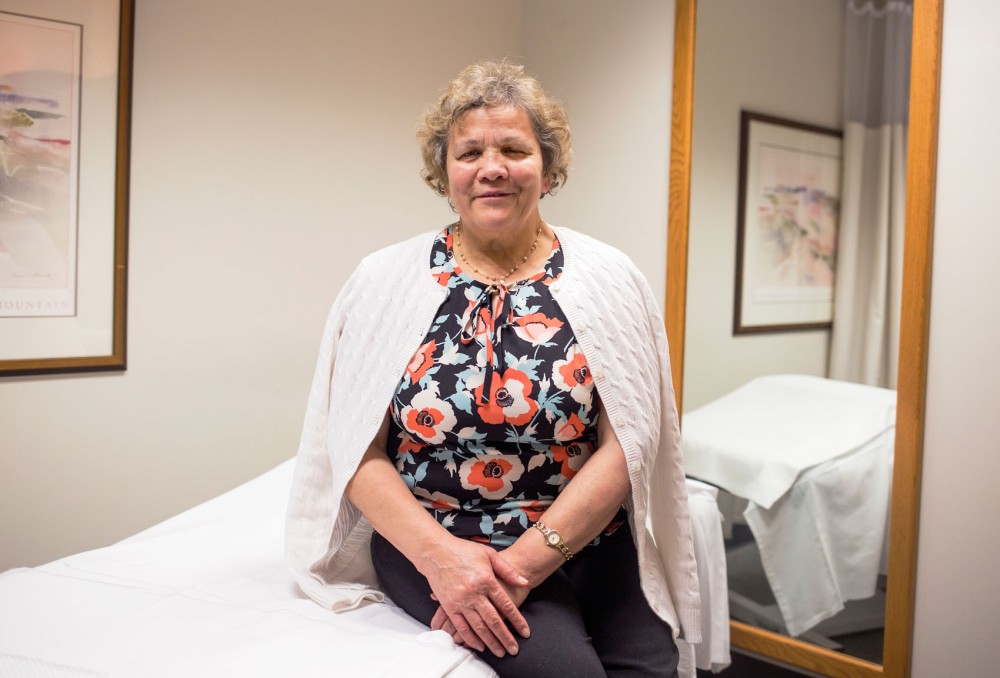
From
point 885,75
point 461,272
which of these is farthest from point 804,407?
point 461,272

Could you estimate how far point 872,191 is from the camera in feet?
6.36

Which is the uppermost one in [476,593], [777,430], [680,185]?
[680,185]

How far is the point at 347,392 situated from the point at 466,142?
0.53m

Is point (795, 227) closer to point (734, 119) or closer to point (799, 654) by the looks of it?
point (734, 119)

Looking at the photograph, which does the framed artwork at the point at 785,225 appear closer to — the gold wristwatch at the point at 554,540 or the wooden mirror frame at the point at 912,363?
the wooden mirror frame at the point at 912,363

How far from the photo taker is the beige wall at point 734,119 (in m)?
2.04

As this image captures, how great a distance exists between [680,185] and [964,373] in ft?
3.08

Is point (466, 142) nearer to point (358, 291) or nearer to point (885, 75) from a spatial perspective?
point (358, 291)

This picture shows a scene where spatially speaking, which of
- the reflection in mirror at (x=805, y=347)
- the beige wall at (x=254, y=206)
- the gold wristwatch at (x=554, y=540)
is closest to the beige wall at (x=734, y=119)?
the reflection in mirror at (x=805, y=347)

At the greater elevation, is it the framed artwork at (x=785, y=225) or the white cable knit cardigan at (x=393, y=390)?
the framed artwork at (x=785, y=225)

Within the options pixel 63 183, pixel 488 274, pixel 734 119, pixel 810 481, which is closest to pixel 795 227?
pixel 734 119

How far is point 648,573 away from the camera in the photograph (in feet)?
4.85

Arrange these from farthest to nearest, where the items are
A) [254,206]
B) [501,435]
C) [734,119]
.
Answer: [254,206] < [734,119] < [501,435]

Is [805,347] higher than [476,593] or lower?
higher
